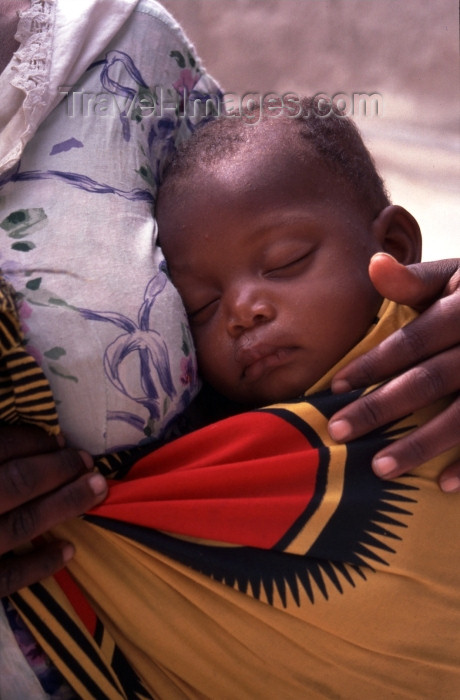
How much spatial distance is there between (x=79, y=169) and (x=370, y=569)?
2.10ft

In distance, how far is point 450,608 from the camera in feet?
3.37

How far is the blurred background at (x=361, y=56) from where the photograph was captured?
2641 mm

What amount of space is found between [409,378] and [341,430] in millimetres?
106

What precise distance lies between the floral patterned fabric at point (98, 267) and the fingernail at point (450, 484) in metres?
0.35

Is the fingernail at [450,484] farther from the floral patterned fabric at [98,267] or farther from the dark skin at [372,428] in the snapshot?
the floral patterned fabric at [98,267]

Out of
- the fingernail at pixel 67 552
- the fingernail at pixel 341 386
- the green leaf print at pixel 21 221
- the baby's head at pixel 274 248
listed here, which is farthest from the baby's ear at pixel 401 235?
the fingernail at pixel 67 552

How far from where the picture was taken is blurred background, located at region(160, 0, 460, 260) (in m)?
2.64

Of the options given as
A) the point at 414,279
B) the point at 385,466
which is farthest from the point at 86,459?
the point at 414,279

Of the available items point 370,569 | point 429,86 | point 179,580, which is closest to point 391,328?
point 370,569

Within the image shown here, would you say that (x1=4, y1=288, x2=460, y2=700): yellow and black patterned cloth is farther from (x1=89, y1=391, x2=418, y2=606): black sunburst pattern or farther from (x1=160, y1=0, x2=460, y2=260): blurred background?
(x1=160, y1=0, x2=460, y2=260): blurred background

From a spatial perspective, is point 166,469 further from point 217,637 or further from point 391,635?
point 391,635

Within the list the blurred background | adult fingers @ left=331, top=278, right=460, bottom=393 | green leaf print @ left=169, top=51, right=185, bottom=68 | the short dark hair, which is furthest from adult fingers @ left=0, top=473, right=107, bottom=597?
the blurred background

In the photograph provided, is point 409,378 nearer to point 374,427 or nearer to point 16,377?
point 374,427

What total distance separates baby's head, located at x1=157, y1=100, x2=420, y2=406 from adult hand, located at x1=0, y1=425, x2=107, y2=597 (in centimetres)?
30
